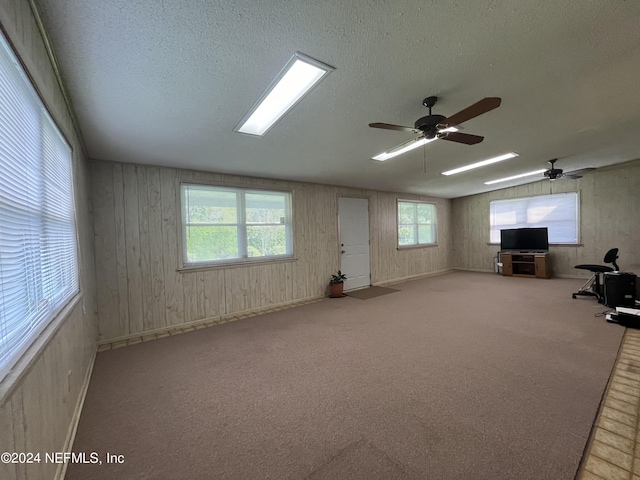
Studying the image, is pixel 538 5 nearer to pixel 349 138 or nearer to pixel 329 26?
pixel 329 26

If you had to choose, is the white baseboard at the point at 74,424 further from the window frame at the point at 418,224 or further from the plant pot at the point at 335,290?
the window frame at the point at 418,224

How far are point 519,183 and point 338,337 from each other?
6.91m

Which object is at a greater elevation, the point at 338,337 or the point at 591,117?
the point at 591,117

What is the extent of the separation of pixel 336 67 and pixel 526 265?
308 inches

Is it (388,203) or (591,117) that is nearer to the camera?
(591,117)

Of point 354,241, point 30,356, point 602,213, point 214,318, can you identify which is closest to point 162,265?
point 214,318

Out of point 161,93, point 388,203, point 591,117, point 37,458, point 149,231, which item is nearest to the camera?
→ point 37,458

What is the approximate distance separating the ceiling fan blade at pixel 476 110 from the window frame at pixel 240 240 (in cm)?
323

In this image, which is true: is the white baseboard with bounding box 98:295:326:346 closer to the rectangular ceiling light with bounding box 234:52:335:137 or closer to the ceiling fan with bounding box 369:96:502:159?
the rectangular ceiling light with bounding box 234:52:335:137

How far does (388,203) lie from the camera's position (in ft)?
22.5

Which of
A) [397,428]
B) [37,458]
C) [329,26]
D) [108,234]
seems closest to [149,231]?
[108,234]

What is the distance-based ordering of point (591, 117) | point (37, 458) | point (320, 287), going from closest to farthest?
point (37, 458), point (591, 117), point (320, 287)

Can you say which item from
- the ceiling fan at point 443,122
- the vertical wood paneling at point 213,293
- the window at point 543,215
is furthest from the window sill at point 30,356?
the window at point 543,215

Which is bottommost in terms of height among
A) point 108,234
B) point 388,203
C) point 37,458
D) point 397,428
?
point 397,428
